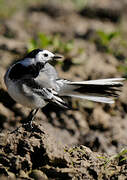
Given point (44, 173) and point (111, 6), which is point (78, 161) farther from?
point (111, 6)

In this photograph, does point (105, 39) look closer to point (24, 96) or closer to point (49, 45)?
point (49, 45)

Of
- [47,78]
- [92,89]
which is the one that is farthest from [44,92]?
[92,89]

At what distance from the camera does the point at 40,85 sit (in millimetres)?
5312

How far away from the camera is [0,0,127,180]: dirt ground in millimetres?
4180

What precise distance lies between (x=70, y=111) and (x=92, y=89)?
166 cm

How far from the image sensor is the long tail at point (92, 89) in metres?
5.57

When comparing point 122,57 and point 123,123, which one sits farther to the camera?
point 122,57

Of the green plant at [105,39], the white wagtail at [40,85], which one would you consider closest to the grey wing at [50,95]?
the white wagtail at [40,85]

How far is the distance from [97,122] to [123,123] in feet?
1.71

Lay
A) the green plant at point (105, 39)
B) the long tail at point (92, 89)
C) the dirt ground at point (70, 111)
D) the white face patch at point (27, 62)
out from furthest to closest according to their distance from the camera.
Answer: the green plant at point (105, 39) → the long tail at point (92, 89) → the white face patch at point (27, 62) → the dirt ground at point (70, 111)

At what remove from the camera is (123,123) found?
7211mm

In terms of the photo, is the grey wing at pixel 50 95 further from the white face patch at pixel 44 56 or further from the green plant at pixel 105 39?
the green plant at pixel 105 39

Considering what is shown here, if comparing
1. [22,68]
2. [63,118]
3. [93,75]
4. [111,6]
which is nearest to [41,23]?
[111,6]

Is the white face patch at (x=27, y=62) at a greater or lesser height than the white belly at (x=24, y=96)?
greater
